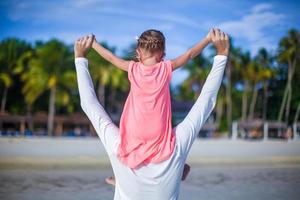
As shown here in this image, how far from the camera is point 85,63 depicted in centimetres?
142

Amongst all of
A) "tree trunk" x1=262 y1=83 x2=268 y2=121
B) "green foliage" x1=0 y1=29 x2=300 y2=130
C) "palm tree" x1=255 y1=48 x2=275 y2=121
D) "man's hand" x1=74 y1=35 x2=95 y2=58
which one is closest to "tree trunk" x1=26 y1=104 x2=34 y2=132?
"green foliage" x1=0 y1=29 x2=300 y2=130

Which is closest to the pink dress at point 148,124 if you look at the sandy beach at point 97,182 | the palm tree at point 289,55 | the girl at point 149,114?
the girl at point 149,114

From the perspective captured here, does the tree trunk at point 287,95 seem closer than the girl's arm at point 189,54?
No

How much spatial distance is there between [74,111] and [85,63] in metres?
35.0

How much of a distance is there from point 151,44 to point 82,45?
0.23m

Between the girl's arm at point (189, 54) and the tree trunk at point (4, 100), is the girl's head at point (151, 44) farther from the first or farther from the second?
the tree trunk at point (4, 100)

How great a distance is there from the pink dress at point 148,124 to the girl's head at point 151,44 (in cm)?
6

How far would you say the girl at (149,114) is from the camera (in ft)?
4.17

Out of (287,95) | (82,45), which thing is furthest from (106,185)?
(287,95)

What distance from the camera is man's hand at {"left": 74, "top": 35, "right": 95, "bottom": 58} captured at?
1408mm

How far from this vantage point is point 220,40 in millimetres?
1368

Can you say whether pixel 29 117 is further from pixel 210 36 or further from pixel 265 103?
pixel 210 36

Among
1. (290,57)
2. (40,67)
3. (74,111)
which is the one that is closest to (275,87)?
(290,57)

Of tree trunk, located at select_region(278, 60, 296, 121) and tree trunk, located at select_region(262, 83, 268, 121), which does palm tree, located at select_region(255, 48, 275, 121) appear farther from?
→ tree trunk, located at select_region(278, 60, 296, 121)
